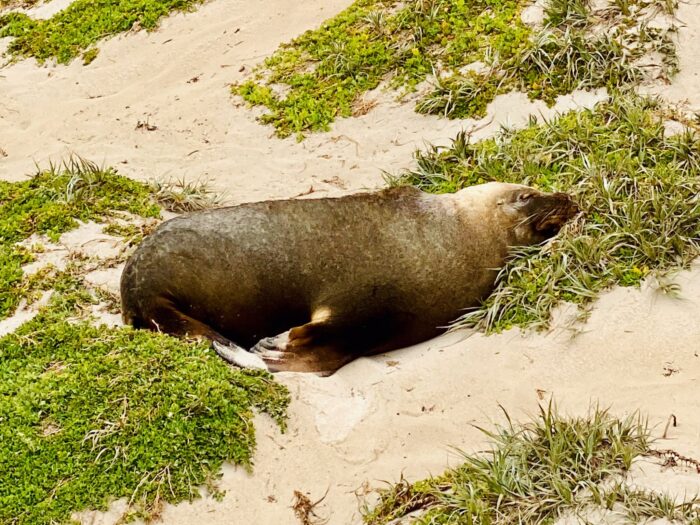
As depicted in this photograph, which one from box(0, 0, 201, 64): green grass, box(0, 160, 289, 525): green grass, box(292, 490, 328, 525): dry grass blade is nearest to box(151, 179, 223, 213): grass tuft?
box(0, 160, 289, 525): green grass

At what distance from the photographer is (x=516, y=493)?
12.9ft

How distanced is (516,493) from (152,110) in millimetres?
5673

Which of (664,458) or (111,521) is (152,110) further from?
(664,458)

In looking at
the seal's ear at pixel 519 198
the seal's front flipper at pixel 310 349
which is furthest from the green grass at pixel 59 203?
the seal's ear at pixel 519 198

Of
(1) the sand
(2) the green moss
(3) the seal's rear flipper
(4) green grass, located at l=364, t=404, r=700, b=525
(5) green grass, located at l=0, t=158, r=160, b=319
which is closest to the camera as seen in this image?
(4) green grass, located at l=364, t=404, r=700, b=525

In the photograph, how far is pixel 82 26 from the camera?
31.6 feet

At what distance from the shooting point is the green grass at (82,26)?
31.0ft

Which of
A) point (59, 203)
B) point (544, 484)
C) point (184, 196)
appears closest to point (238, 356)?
point (544, 484)

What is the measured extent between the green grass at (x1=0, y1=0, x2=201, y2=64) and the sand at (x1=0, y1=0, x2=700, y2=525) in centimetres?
18

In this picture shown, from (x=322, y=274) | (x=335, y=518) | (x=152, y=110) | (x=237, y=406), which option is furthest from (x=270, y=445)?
(x=152, y=110)

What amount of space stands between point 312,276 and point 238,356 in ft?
2.08

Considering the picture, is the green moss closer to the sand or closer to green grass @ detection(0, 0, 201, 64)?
the sand

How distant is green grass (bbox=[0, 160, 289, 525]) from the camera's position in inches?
169

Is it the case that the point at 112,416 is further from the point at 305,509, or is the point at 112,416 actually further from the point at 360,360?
the point at 360,360
